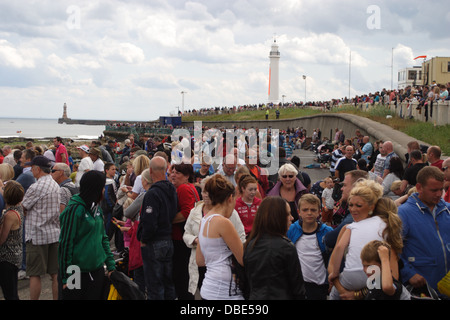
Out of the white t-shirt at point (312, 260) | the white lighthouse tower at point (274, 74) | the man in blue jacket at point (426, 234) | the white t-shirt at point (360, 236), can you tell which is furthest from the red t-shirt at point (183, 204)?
the white lighthouse tower at point (274, 74)

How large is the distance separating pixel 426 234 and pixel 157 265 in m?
2.81

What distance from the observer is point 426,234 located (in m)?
4.46

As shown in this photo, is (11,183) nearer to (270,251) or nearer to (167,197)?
(167,197)

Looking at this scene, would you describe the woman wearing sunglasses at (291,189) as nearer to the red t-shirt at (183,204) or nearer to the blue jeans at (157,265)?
the red t-shirt at (183,204)

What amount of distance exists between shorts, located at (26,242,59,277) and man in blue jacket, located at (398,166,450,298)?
166 inches

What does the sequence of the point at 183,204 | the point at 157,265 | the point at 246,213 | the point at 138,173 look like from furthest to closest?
the point at 138,173
the point at 246,213
the point at 183,204
the point at 157,265

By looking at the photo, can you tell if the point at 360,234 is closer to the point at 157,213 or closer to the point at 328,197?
the point at 157,213

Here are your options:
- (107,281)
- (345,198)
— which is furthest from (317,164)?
(107,281)

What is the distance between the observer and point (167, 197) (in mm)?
5250

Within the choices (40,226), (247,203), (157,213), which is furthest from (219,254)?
(40,226)

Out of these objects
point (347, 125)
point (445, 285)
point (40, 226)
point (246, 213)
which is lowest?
point (445, 285)

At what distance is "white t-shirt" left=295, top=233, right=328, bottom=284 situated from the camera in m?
4.68

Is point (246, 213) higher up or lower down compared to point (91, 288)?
higher up

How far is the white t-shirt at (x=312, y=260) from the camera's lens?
15.4 feet
